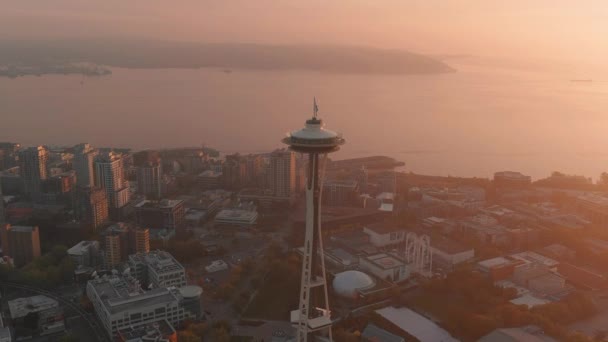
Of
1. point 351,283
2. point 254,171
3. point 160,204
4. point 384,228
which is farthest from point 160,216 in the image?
point 351,283

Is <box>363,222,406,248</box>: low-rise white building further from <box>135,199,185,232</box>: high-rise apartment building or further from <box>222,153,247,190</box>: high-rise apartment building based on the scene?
<box>222,153,247,190</box>: high-rise apartment building

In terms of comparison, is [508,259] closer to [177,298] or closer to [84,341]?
[177,298]

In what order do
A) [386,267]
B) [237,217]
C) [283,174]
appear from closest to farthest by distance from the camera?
[386,267] < [237,217] < [283,174]

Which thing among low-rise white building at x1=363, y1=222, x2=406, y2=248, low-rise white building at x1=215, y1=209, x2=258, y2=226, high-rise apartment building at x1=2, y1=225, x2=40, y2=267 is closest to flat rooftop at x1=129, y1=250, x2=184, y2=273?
high-rise apartment building at x1=2, y1=225, x2=40, y2=267

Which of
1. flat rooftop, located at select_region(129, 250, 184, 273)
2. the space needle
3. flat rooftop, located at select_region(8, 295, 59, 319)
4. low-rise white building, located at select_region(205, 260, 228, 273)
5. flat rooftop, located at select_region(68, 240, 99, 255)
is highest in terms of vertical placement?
the space needle

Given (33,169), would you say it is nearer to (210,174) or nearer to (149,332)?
(210,174)

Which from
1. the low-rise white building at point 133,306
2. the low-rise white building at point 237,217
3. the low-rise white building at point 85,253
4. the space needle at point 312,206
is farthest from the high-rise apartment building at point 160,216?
the space needle at point 312,206

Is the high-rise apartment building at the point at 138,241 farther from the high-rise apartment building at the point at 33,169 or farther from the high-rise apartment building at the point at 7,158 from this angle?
the high-rise apartment building at the point at 7,158

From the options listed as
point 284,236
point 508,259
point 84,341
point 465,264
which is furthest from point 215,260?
point 508,259
